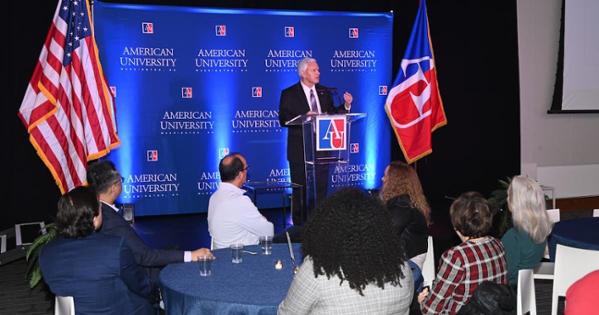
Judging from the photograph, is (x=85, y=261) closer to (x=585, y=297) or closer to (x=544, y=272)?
(x=585, y=297)

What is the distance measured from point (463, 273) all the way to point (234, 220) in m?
1.36

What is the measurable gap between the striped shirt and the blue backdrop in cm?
432

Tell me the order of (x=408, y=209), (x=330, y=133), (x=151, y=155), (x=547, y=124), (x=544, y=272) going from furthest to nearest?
(x=547, y=124)
(x=151, y=155)
(x=330, y=133)
(x=544, y=272)
(x=408, y=209)

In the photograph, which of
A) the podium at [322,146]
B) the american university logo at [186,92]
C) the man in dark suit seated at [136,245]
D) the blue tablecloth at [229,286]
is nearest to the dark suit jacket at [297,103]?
the podium at [322,146]

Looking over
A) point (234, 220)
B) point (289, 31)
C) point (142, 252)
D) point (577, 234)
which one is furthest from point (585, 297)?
point (289, 31)

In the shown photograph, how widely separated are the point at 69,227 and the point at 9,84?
15.2 ft

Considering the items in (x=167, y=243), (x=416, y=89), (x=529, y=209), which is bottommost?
(x=167, y=243)

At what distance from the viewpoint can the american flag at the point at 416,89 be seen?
7711 mm

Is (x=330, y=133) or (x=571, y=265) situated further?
(x=330, y=133)

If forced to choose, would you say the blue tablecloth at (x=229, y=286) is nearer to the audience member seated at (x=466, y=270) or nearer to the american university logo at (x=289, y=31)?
the audience member seated at (x=466, y=270)

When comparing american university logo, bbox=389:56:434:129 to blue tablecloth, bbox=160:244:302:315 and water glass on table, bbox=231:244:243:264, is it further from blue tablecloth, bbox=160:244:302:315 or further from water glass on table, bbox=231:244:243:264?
water glass on table, bbox=231:244:243:264

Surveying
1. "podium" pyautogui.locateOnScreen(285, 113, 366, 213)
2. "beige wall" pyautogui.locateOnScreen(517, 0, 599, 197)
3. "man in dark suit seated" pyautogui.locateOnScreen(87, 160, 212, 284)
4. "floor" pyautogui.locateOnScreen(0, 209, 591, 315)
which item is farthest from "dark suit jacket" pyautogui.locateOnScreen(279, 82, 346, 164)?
"beige wall" pyautogui.locateOnScreen(517, 0, 599, 197)

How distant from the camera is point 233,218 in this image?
3.83m

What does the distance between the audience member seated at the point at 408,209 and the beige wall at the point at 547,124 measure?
635 centimetres
